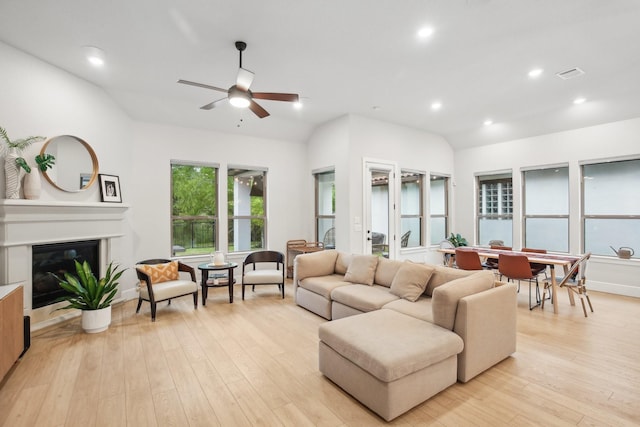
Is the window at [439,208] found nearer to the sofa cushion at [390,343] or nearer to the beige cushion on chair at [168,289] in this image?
the sofa cushion at [390,343]

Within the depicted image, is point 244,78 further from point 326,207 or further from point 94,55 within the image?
point 326,207

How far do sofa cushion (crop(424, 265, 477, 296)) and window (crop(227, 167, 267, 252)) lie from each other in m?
3.93

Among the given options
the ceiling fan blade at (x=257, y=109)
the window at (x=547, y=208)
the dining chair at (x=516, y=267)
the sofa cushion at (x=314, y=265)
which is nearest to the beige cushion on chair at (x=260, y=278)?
the sofa cushion at (x=314, y=265)

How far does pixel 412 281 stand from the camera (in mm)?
3312

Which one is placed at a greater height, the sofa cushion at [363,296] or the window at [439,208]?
the window at [439,208]

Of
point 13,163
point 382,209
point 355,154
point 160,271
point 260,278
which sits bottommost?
point 260,278

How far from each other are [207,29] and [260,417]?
11.2 ft

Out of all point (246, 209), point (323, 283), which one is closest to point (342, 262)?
point (323, 283)

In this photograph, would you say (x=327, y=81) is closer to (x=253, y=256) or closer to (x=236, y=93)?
(x=236, y=93)

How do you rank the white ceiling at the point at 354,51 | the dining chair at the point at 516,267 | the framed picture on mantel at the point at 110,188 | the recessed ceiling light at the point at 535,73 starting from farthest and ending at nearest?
the framed picture on mantel at the point at 110,188 → the dining chair at the point at 516,267 → the recessed ceiling light at the point at 535,73 → the white ceiling at the point at 354,51

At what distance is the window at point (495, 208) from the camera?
6.68 meters

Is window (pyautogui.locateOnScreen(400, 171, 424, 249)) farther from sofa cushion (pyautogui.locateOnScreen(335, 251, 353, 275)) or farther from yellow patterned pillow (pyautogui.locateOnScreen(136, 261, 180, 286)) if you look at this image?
yellow patterned pillow (pyautogui.locateOnScreen(136, 261, 180, 286))

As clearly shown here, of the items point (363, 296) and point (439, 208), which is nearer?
point (363, 296)

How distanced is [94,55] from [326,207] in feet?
14.2
